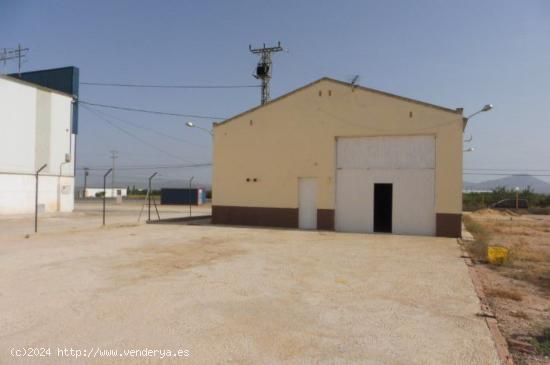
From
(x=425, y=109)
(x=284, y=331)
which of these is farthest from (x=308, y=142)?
(x=284, y=331)

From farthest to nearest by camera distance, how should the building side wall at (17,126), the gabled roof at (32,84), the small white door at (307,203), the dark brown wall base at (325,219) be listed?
the gabled roof at (32,84), the building side wall at (17,126), the small white door at (307,203), the dark brown wall base at (325,219)

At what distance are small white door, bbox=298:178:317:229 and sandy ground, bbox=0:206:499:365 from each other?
6.39 m

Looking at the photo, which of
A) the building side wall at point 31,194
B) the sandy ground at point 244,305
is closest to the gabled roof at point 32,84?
the building side wall at point 31,194

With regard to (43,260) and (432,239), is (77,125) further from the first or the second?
(432,239)

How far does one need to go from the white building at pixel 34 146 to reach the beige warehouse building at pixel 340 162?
47.3ft

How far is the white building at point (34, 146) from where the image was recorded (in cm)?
2512

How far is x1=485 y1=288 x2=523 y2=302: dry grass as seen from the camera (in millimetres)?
6937

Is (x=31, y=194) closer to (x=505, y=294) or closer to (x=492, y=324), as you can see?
(x=505, y=294)

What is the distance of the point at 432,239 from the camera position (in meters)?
15.5

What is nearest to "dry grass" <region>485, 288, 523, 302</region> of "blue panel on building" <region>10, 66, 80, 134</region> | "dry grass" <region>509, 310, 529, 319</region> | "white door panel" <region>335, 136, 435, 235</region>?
"dry grass" <region>509, 310, 529, 319</region>

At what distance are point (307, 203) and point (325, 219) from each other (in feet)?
3.75

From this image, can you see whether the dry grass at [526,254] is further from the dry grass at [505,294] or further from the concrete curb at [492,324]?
the dry grass at [505,294]

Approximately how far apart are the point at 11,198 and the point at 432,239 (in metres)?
25.0

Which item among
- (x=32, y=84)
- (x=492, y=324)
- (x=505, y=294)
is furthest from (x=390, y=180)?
(x=32, y=84)
